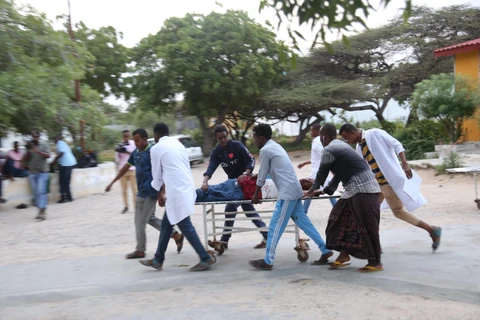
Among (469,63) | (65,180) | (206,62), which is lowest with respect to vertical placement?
(65,180)

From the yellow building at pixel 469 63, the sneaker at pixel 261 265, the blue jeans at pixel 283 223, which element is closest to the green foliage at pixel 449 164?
the yellow building at pixel 469 63

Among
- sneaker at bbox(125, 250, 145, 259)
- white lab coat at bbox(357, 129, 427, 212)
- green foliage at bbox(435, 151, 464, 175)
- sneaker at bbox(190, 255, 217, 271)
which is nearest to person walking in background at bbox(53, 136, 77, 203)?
sneaker at bbox(125, 250, 145, 259)

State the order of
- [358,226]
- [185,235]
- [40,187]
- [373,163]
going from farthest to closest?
[40,187] → [373,163] → [185,235] → [358,226]

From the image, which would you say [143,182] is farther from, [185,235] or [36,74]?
[36,74]

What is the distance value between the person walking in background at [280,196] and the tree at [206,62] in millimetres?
20409

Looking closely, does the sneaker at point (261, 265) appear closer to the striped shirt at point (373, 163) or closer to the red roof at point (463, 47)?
the striped shirt at point (373, 163)

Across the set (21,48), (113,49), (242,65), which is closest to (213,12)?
(242,65)

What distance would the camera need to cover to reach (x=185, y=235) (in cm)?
585

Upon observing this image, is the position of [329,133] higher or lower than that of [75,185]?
higher

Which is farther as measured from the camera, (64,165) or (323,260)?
(64,165)

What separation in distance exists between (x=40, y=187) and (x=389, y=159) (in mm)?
7396

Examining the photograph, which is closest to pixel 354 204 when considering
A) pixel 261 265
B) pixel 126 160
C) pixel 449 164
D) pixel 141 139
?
pixel 261 265

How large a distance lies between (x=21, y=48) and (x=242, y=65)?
15.1m

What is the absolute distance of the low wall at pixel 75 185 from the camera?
1267cm
